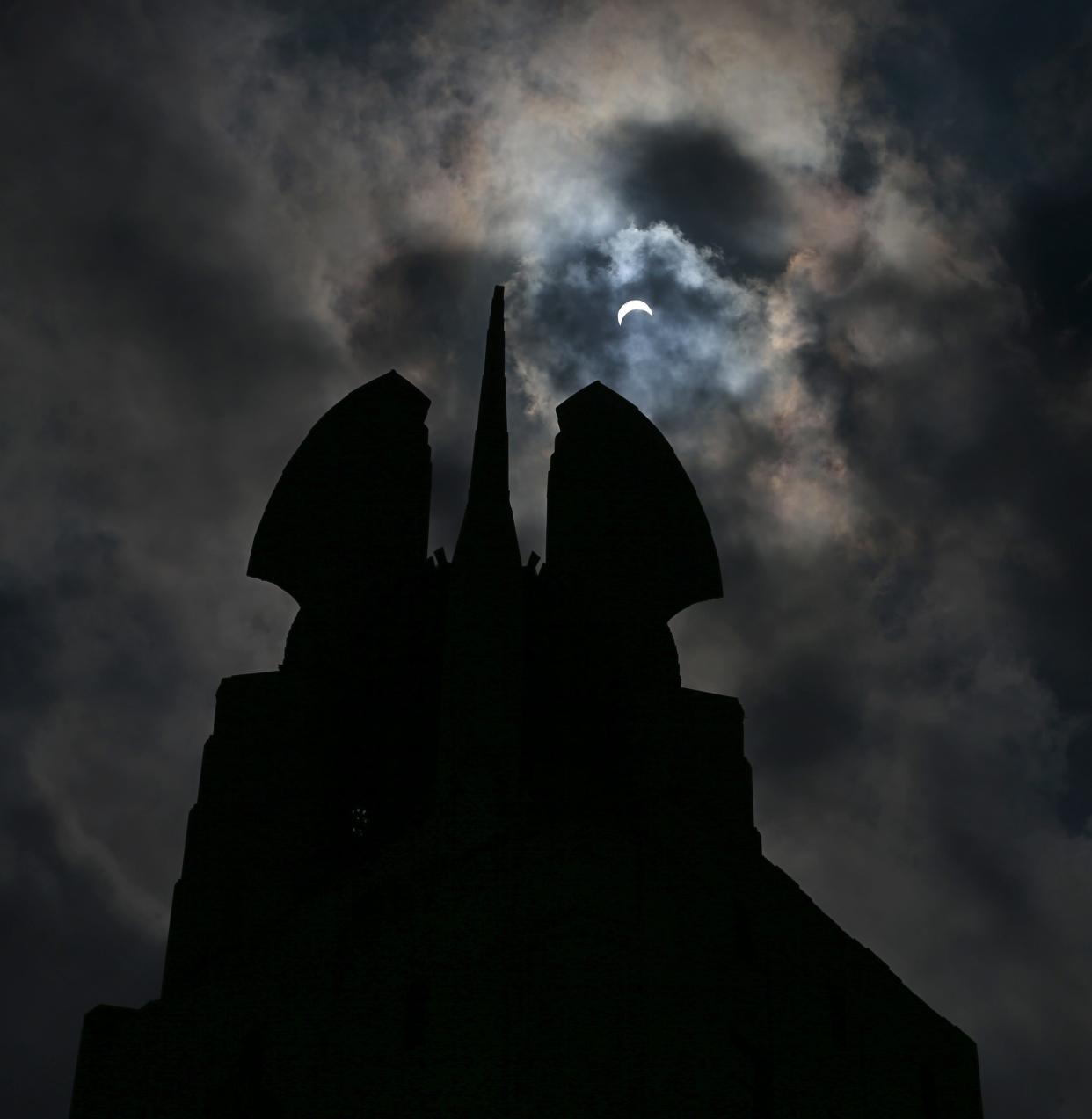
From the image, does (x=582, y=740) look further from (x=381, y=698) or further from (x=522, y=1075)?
(x=522, y=1075)

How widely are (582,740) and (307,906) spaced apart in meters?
7.42

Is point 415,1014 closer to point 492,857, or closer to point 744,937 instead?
point 492,857

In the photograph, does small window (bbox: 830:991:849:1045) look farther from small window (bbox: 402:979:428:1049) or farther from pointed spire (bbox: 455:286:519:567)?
pointed spire (bbox: 455:286:519:567)

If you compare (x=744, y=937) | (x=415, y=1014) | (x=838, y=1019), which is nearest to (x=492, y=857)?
(x=415, y=1014)

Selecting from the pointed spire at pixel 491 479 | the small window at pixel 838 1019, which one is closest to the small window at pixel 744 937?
the small window at pixel 838 1019

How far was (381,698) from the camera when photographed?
33219 millimetres

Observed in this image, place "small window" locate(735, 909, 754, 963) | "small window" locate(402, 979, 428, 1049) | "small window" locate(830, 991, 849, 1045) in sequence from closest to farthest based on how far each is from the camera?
"small window" locate(402, 979, 428, 1049) → "small window" locate(735, 909, 754, 963) → "small window" locate(830, 991, 849, 1045)

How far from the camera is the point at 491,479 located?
1242 inches

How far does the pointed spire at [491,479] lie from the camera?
1201 inches

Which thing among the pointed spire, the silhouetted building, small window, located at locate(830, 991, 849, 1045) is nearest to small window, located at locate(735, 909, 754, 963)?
the silhouetted building

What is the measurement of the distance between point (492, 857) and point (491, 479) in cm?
839

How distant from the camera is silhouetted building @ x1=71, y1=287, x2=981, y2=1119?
26.0 metres

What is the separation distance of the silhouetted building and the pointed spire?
0.07 m

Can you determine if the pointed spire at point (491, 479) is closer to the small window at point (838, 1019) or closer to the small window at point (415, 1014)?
the small window at point (415, 1014)
